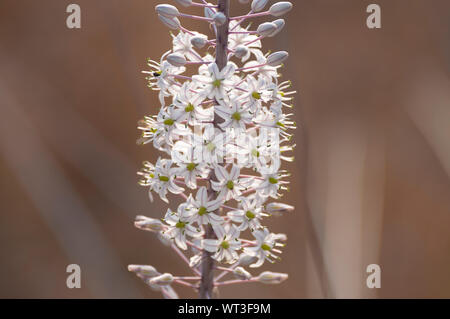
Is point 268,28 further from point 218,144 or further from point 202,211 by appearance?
point 202,211

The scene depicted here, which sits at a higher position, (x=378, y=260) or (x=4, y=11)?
(x=4, y=11)

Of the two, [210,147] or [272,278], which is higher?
[210,147]

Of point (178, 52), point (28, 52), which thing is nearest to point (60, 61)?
point (28, 52)

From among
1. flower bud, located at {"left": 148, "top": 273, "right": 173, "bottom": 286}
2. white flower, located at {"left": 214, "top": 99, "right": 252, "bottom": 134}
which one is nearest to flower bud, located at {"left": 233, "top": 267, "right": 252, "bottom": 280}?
flower bud, located at {"left": 148, "top": 273, "right": 173, "bottom": 286}

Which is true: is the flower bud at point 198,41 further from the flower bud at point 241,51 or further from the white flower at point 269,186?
the white flower at point 269,186

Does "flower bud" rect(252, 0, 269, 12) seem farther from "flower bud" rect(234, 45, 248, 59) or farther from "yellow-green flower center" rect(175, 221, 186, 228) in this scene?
"yellow-green flower center" rect(175, 221, 186, 228)

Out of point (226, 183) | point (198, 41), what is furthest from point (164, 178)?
point (198, 41)
